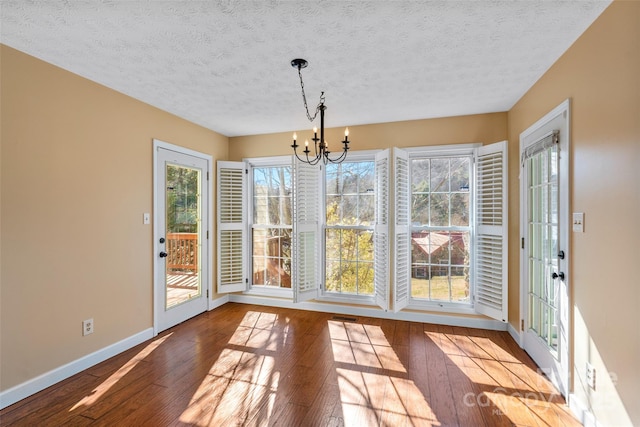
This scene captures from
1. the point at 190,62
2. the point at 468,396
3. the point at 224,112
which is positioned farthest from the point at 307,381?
the point at 224,112

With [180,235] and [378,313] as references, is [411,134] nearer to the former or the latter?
[378,313]

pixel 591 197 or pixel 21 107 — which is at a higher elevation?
pixel 21 107

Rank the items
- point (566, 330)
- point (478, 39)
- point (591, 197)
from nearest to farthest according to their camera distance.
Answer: point (591, 197) < point (478, 39) < point (566, 330)

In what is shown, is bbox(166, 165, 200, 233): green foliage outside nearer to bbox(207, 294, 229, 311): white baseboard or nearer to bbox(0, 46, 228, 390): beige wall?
bbox(0, 46, 228, 390): beige wall

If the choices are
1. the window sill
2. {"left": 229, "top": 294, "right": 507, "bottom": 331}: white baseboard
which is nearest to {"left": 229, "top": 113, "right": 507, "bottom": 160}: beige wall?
the window sill

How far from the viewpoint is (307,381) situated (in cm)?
236

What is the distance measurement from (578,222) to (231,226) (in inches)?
148

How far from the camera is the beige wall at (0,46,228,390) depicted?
207 cm

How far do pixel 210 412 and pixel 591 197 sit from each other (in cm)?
282

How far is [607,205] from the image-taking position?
1661 mm

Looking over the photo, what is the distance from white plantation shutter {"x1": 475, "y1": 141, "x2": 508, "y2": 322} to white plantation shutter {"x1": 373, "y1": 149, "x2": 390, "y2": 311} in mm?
1019

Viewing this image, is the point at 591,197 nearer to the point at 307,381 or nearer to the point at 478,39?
the point at 478,39

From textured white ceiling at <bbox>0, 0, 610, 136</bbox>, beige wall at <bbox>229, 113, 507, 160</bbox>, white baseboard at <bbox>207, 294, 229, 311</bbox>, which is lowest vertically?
white baseboard at <bbox>207, 294, 229, 311</bbox>

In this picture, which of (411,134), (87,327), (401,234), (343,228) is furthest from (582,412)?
(87,327)
